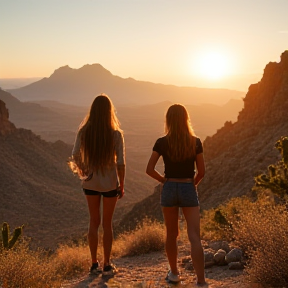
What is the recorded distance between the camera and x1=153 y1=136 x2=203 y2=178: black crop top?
509cm

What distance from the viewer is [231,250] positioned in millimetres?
6930

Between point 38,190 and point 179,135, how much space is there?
102 ft

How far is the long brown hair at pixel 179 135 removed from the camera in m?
5.04

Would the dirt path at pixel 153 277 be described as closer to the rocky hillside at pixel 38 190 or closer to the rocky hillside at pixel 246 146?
the rocky hillside at pixel 246 146

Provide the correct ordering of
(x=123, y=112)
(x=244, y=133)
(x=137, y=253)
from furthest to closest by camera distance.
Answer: (x=123, y=112), (x=244, y=133), (x=137, y=253)

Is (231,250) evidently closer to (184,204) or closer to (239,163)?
(184,204)

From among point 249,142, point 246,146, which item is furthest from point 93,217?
point 249,142

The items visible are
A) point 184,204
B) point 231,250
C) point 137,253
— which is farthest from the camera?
point 137,253

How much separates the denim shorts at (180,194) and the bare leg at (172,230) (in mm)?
146

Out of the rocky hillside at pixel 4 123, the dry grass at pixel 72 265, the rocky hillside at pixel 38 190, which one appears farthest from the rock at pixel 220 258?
the rocky hillside at pixel 4 123

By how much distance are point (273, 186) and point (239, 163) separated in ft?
36.4

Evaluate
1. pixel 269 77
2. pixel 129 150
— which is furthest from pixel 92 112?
pixel 129 150

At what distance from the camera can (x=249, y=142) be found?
70.8 feet

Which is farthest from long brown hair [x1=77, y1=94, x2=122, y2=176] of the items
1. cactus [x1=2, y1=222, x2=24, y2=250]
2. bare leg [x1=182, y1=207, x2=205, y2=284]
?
cactus [x1=2, y1=222, x2=24, y2=250]
